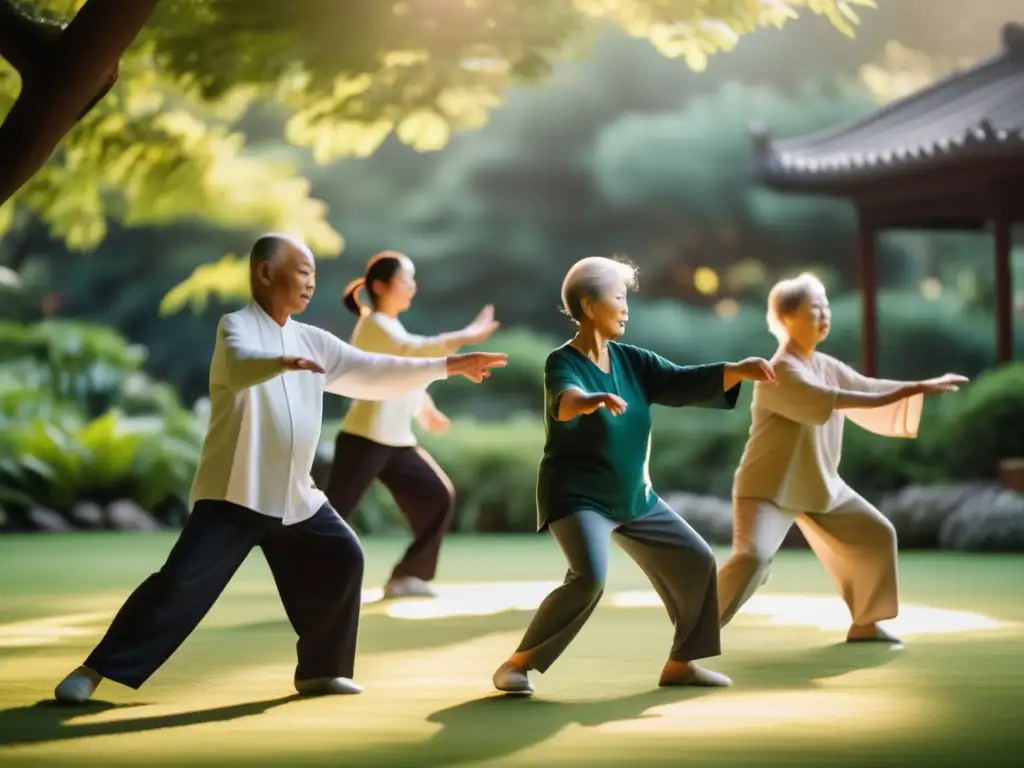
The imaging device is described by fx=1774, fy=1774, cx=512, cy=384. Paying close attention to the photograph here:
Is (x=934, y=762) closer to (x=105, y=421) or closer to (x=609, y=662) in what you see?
(x=609, y=662)

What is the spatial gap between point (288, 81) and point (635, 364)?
26.8ft

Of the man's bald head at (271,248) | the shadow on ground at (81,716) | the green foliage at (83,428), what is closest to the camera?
the shadow on ground at (81,716)

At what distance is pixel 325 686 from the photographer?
546 centimetres

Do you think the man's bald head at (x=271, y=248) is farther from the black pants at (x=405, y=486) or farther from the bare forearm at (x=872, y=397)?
the black pants at (x=405, y=486)

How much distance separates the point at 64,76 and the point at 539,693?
9.46 feet

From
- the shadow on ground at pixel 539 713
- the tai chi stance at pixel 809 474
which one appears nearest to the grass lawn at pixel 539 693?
the shadow on ground at pixel 539 713

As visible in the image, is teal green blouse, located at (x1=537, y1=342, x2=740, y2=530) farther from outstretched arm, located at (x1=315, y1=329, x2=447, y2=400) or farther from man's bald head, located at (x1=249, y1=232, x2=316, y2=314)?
man's bald head, located at (x1=249, y1=232, x2=316, y2=314)

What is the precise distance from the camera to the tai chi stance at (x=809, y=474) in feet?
20.9

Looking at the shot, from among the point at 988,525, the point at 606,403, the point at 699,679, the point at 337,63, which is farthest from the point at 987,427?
the point at 606,403

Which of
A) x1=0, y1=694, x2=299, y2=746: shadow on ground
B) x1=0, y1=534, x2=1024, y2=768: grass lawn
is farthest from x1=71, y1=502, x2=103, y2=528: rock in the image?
x1=0, y1=694, x2=299, y2=746: shadow on ground

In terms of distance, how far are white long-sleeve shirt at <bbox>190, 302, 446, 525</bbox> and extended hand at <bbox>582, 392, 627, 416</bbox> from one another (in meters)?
0.60

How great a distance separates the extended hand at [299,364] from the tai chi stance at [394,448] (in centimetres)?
301

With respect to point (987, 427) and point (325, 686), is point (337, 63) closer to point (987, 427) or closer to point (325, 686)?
point (987, 427)

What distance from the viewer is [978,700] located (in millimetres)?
5258
